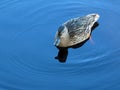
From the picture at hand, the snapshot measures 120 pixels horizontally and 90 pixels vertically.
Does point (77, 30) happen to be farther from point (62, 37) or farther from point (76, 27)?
point (62, 37)

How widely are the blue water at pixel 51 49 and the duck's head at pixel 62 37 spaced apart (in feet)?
0.43

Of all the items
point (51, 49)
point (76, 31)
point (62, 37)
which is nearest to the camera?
point (51, 49)

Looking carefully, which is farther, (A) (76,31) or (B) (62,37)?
(A) (76,31)

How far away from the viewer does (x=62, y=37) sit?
23.4 ft

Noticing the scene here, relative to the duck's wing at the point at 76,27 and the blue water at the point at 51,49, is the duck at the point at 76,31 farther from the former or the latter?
the blue water at the point at 51,49

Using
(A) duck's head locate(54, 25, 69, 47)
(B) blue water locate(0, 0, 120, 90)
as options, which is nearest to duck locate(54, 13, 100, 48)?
(A) duck's head locate(54, 25, 69, 47)

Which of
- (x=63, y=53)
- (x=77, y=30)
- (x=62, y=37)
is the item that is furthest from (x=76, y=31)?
(x=63, y=53)

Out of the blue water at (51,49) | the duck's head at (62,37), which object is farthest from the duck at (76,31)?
the blue water at (51,49)

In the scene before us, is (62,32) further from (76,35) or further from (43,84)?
(43,84)

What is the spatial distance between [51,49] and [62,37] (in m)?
0.31

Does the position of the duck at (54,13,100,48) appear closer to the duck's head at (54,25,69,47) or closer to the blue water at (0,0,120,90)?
the duck's head at (54,25,69,47)

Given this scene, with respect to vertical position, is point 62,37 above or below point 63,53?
above

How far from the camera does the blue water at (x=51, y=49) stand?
631cm

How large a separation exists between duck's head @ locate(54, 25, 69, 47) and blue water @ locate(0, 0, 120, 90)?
0.13 meters
